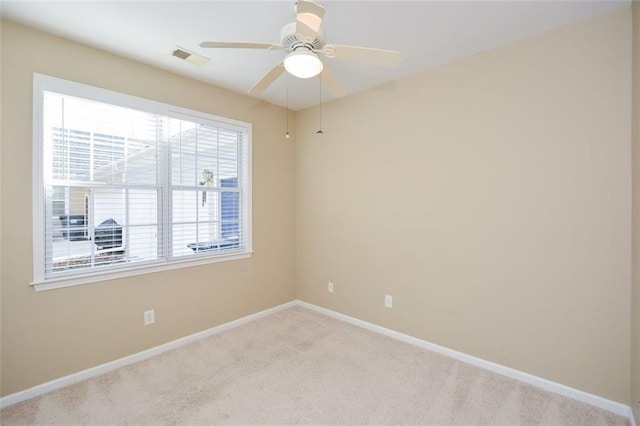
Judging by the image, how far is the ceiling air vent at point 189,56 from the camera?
2.44m

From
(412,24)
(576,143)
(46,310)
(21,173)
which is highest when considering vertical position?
(412,24)

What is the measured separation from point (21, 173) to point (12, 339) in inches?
44.3

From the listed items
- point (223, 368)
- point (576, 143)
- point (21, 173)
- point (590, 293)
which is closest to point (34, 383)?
point (223, 368)

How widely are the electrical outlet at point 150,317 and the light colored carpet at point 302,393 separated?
32cm

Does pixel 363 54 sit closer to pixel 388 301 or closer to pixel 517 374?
pixel 388 301

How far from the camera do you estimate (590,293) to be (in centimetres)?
206

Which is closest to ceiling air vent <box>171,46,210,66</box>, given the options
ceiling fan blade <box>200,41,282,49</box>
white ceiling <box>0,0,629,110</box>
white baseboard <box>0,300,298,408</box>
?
white ceiling <box>0,0,629,110</box>

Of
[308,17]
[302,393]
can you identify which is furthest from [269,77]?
[302,393]

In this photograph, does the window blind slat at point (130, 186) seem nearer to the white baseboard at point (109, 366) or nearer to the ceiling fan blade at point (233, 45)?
the white baseboard at point (109, 366)

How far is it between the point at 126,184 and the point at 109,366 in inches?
58.4

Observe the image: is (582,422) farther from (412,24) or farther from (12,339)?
(12,339)

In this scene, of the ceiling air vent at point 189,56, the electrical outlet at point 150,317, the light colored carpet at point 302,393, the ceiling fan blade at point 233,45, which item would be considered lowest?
the light colored carpet at point 302,393

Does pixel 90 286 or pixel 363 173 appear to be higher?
pixel 363 173

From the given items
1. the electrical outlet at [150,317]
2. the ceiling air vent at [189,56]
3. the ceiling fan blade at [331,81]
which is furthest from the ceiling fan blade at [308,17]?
the electrical outlet at [150,317]
